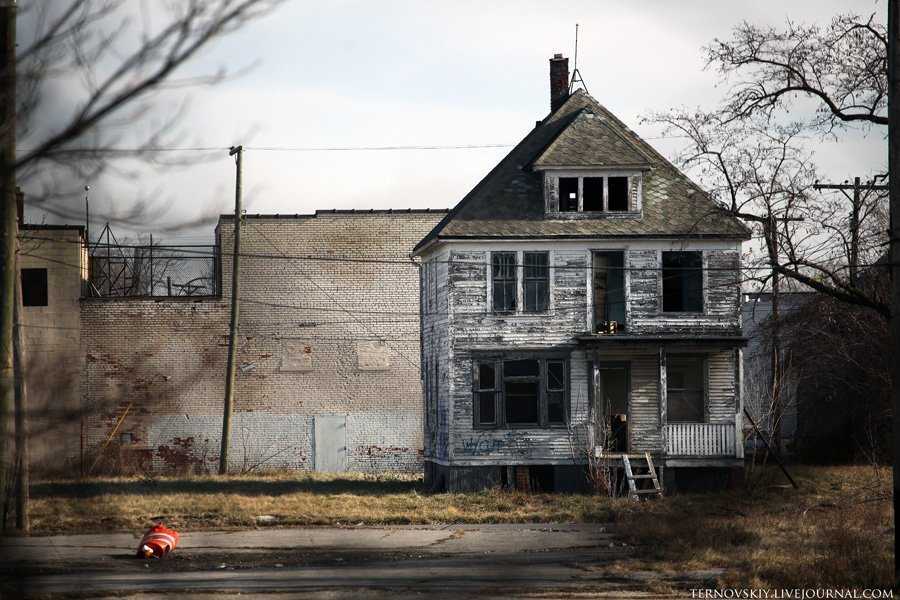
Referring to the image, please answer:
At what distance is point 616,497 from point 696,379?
4031mm

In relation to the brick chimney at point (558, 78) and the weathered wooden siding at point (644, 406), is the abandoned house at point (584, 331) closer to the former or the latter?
the weathered wooden siding at point (644, 406)

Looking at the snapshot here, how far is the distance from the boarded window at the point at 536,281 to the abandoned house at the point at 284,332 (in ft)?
36.9

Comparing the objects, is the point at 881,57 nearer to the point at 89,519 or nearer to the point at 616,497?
the point at 616,497

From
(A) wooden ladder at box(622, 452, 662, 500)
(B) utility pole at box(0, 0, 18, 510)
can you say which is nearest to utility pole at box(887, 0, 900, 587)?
(B) utility pole at box(0, 0, 18, 510)

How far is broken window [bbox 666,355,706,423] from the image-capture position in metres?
30.7

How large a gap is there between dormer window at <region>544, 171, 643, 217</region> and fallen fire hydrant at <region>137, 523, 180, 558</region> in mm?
14894

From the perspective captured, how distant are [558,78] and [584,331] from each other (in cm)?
964

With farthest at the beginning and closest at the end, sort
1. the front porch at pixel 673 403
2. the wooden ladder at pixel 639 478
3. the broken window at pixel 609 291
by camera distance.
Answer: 1. the broken window at pixel 609 291
2. the front porch at pixel 673 403
3. the wooden ladder at pixel 639 478

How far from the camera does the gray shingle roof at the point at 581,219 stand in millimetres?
30172

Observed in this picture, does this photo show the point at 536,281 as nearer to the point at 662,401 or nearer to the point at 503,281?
the point at 503,281

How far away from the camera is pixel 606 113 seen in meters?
33.7

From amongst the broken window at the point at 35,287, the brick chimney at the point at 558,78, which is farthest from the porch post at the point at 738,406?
the broken window at the point at 35,287

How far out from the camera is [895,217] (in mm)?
13344

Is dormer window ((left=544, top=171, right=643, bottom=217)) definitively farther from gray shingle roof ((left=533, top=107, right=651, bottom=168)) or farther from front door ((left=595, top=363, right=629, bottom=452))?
front door ((left=595, top=363, right=629, bottom=452))
